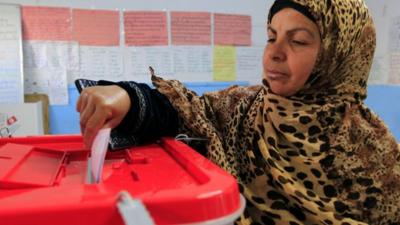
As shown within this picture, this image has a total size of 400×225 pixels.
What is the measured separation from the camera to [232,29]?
A: 93.4 inches

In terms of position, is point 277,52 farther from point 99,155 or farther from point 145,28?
point 145,28

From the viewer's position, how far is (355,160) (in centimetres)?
73

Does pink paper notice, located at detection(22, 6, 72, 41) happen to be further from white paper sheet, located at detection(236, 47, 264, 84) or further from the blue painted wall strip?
white paper sheet, located at detection(236, 47, 264, 84)

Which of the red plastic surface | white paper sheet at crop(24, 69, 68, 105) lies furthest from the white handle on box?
white paper sheet at crop(24, 69, 68, 105)

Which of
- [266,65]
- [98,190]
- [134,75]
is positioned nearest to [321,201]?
[266,65]

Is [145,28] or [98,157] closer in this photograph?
[98,157]

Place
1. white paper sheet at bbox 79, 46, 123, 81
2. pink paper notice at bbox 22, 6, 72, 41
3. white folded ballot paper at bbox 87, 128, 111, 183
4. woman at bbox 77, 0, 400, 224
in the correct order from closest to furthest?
1. white folded ballot paper at bbox 87, 128, 111, 183
2. woman at bbox 77, 0, 400, 224
3. pink paper notice at bbox 22, 6, 72, 41
4. white paper sheet at bbox 79, 46, 123, 81

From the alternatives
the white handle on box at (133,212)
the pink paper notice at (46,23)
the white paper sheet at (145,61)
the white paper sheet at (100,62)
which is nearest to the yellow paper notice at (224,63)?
the white paper sheet at (145,61)

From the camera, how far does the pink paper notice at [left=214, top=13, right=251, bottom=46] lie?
2350 millimetres

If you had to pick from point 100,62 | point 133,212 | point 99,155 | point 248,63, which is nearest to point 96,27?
point 100,62

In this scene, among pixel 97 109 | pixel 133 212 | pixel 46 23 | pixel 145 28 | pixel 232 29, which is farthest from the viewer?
pixel 232 29

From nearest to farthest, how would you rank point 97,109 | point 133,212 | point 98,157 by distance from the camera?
point 133,212 < point 98,157 < point 97,109

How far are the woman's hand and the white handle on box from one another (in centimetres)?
25

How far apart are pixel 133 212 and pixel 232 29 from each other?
7.04ft
